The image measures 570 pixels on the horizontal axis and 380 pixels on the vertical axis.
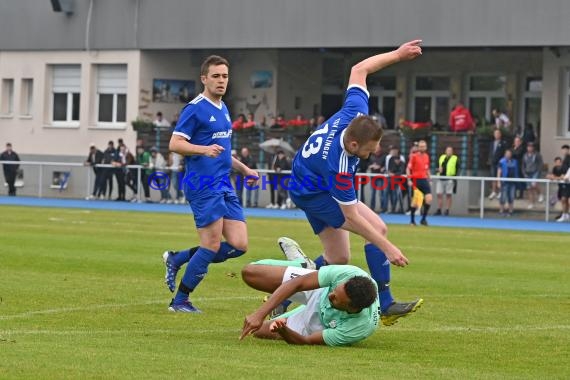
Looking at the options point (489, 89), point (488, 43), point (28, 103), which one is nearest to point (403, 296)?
point (488, 43)

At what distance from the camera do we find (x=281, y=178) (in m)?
39.7

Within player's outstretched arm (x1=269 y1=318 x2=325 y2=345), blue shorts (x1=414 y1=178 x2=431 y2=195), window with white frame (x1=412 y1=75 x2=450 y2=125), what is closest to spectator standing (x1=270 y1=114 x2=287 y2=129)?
window with white frame (x1=412 y1=75 x2=450 y2=125)

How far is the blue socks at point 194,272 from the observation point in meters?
12.0

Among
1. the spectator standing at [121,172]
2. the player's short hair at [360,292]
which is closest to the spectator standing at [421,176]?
the spectator standing at [121,172]

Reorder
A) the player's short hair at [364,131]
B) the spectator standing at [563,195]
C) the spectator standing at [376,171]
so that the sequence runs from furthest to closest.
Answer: the spectator standing at [376,171] → the spectator standing at [563,195] → the player's short hair at [364,131]

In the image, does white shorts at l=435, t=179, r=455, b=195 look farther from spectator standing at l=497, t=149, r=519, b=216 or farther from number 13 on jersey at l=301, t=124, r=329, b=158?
number 13 on jersey at l=301, t=124, r=329, b=158

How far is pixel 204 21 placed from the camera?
1828 inches

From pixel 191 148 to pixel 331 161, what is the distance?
5.53 ft

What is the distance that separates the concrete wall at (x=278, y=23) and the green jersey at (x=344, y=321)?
30.4 metres

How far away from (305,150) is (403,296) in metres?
3.77

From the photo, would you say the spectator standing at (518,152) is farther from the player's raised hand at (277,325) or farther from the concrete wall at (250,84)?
the player's raised hand at (277,325)

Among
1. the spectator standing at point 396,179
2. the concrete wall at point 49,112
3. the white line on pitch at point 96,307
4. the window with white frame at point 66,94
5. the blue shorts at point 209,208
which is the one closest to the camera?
the white line on pitch at point 96,307

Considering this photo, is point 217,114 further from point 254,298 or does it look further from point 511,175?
point 511,175

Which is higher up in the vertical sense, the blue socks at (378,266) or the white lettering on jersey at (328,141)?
the white lettering on jersey at (328,141)
